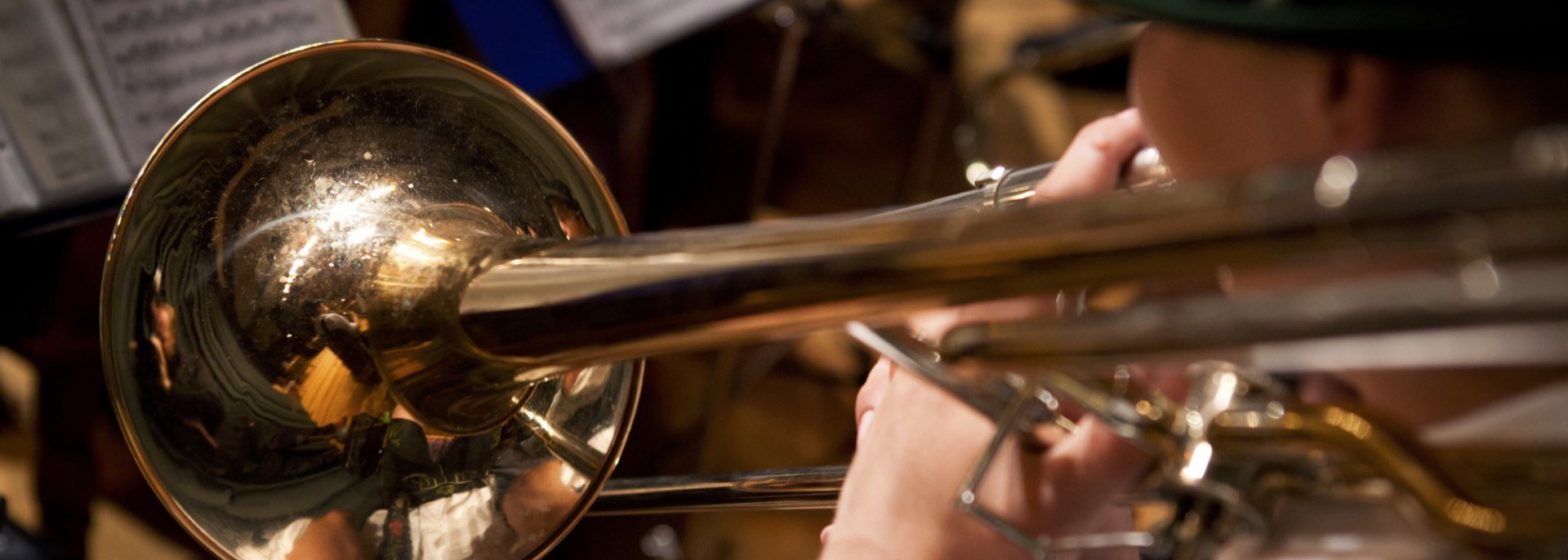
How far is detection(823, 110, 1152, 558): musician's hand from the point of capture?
1.96ft

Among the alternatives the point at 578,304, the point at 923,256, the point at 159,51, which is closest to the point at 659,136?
the point at 159,51

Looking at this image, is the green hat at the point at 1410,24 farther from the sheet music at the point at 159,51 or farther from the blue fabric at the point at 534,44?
the blue fabric at the point at 534,44

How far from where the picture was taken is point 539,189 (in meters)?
0.88

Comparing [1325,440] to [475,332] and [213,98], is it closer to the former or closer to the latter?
[475,332]

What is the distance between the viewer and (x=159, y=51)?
128 centimetres

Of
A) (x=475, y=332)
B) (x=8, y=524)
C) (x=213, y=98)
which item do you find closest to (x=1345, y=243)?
(x=475, y=332)

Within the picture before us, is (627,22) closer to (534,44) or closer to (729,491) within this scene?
(534,44)

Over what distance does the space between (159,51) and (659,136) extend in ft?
3.09

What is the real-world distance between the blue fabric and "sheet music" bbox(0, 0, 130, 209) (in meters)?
0.45

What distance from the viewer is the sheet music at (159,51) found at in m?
1.27

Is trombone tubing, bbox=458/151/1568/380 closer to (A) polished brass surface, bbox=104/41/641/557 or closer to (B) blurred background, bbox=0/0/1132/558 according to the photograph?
(A) polished brass surface, bbox=104/41/641/557

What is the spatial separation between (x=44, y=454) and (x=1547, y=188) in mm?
1946

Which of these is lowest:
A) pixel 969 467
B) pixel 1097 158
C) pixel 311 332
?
pixel 969 467

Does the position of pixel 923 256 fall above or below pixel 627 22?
below
